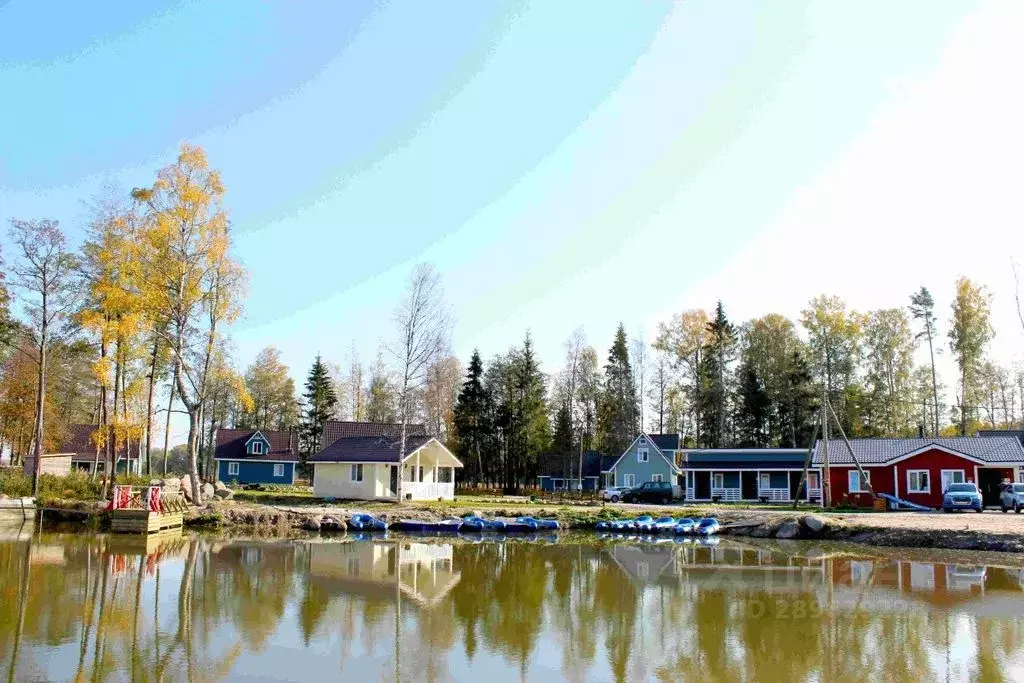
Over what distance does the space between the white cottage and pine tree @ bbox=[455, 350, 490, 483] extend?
15625 millimetres

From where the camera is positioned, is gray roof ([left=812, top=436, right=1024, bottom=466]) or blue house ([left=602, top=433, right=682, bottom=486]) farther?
blue house ([left=602, top=433, right=682, bottom=486])

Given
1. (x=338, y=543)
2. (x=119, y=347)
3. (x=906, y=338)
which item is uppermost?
(x=906, y=338)

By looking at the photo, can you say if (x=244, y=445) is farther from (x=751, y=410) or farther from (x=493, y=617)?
(x=493, y=617)

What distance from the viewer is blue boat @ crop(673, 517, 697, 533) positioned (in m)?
29.6

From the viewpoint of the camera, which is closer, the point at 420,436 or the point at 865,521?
the point at 865,521

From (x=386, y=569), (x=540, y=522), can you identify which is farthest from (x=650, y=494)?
(x=386, y=569)

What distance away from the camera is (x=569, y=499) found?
4344 cm

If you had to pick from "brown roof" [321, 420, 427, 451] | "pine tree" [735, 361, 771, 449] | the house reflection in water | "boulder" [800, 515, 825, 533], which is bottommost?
the house reflection in water

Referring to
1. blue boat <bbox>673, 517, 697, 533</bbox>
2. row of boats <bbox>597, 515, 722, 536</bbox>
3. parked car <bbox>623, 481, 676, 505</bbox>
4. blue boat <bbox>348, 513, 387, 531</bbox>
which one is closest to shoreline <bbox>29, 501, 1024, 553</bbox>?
blue boat <bbox>348, 513, 387, 531</bbox>

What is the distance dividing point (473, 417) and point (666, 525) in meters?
27.5

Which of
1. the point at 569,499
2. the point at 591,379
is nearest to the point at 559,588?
the point at 569,499

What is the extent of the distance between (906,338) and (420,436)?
3358 cm

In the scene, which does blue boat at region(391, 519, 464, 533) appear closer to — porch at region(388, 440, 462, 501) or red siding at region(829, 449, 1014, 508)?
porch at region(388, 440, 462, 501)

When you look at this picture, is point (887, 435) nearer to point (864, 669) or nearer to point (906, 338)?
point (906, 338)
